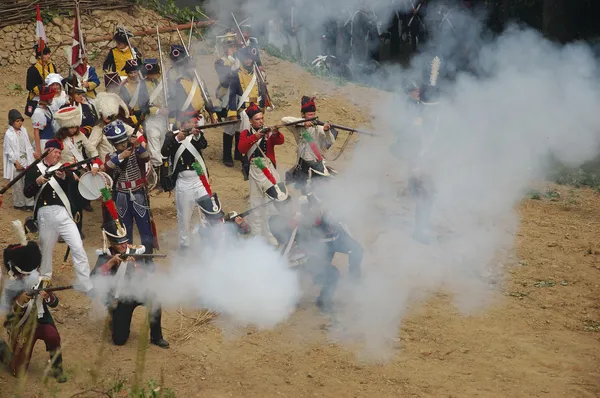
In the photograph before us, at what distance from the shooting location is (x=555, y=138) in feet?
43.3

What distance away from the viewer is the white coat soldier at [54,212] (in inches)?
330

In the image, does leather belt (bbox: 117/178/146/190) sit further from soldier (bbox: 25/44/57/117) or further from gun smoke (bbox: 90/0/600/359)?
soldier (bbox: 25/44/57/117)

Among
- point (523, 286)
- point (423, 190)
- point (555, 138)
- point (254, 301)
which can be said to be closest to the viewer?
point (254, 301)

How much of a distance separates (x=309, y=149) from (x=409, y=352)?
279 centimetres

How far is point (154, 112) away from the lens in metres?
11.0

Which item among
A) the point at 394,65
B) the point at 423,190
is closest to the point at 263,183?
the point at 423,190

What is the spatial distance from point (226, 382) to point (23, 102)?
9.94 metres

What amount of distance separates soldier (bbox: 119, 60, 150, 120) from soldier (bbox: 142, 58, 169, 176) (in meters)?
0.08

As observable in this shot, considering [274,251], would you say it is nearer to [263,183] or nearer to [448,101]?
[263,183]

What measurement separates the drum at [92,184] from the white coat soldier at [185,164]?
3.32 feet

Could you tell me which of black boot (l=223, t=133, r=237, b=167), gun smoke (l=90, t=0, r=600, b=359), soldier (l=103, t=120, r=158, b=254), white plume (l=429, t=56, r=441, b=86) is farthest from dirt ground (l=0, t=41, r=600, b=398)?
black boot (l=223, t=133, r=237, b=167)

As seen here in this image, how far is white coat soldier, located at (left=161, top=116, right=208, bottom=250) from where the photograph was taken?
935 centimetres

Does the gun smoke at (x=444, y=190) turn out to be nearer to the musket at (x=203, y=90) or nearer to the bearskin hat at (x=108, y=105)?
the bearskin hat at (x=108, y=105)

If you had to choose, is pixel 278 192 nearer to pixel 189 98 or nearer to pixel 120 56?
pixel 189 98
